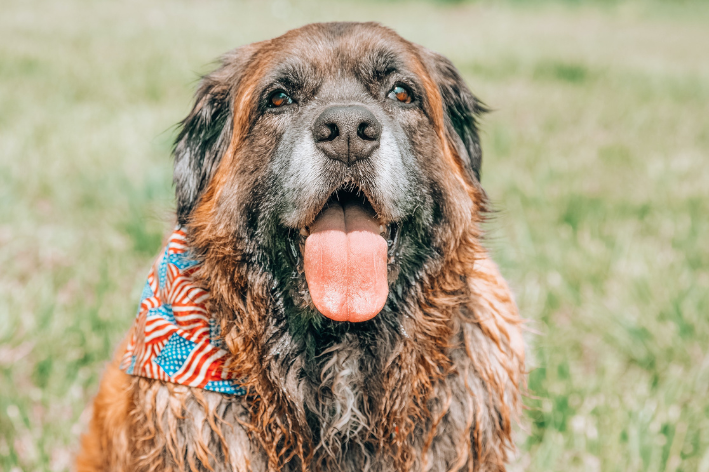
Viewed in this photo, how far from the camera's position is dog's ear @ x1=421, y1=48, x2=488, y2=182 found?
253 cm

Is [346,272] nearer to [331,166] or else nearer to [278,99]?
[331,166]

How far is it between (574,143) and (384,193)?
575 cm

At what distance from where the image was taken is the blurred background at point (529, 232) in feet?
9.53

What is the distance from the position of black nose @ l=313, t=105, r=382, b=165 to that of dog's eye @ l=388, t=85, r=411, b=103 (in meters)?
0.39

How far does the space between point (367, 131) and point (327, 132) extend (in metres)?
Answer: 0.13

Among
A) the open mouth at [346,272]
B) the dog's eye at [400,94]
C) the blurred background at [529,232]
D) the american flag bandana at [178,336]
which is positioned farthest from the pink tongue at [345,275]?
the blurred background at [529,232]

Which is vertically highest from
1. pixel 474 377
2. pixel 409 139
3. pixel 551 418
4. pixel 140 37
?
pixel 140 37

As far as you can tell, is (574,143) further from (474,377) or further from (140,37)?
(140,37)

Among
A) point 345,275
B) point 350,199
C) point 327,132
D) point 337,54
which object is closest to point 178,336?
point 345,275

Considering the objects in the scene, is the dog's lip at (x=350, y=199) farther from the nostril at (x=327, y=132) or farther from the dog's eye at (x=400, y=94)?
the dog's eye at (x=400, y=94)

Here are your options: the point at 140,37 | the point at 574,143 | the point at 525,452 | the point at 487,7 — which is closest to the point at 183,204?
the point at 525,452

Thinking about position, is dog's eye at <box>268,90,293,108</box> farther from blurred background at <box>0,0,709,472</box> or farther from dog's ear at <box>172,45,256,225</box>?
blurred background at <box>0,0,709,472</box>

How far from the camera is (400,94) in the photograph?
2.31m

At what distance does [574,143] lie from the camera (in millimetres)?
7113
